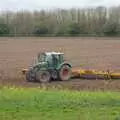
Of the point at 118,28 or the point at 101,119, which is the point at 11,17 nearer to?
the point at 118,28

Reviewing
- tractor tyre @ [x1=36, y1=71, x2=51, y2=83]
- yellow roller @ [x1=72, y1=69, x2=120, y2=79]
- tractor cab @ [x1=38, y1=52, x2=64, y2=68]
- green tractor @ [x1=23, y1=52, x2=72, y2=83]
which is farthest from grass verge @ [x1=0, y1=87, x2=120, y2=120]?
yellow roller @ [x1=72, y1=69, x2=120, y2=79]

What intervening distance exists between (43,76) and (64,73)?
5.07 feet

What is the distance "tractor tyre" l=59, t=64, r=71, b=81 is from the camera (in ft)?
96.2

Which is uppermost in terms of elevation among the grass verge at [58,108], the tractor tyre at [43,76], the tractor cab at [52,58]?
the grass verge at [58,108]

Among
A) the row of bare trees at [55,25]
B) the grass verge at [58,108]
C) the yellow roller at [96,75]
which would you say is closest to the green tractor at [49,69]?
the yellow roller at [96,75]

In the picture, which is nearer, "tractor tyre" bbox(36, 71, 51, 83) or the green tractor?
"tractor tyre" bbox(36, 71, 51, 83)

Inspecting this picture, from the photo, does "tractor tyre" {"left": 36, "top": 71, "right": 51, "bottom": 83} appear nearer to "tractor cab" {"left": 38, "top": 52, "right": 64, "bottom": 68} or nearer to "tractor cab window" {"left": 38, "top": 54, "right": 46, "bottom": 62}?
"tractor cab" {"left": 38, "top": 52, "right": 64, "bottom": 68}

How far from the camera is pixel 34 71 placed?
29094 mm

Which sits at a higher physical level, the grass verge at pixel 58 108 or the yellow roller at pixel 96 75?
the grass verge at pixel 58 108

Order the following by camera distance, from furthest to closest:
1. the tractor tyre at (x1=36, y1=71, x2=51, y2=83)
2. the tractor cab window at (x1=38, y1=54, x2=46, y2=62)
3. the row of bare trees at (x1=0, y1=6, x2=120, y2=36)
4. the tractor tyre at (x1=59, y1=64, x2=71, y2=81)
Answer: the row of bare trees at (x1=0, y1=6, x2=120, y2=36), the tractor tyre at (x1=59, y1=64, x2=71, y2=81), the tractor cab window at (x1=38, y1=54, x2=46, y2=62), the tractor tyre at (x1=36, y1=71, x2=51, y2=83)

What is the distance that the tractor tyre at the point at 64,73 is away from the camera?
96.2ft

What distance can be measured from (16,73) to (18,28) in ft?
322

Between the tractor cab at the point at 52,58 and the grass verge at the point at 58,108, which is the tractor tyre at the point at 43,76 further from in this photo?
the grass verge at the point at 58,108

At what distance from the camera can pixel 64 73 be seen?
29469 mm
